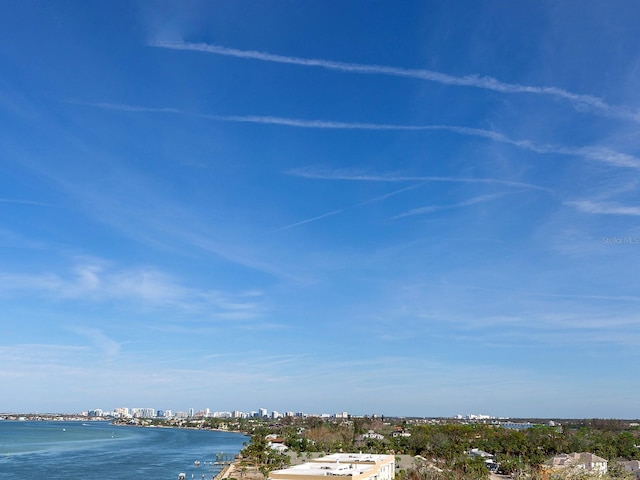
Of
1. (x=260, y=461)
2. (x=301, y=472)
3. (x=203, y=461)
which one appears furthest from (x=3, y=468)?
(x=301, y=472)

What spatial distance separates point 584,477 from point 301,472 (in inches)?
467

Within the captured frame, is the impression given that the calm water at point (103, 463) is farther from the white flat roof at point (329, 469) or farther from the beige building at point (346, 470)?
the white flat roof at point (329, 469)

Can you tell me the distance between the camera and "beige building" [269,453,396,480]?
875 inches

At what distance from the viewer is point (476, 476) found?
27.4 meters

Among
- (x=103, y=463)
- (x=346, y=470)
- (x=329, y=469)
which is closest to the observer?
(x=346, y=470)

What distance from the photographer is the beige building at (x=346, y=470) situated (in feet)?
72.9

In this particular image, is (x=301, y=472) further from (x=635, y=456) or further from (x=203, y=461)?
(x=635, y=456)

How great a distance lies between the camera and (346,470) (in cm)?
2319

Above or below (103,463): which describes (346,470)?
above

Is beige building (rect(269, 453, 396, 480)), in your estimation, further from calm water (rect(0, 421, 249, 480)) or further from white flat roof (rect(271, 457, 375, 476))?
calm water (rect(0, 421, 249, 480))

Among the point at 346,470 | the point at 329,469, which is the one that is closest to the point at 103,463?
the point at 329,469

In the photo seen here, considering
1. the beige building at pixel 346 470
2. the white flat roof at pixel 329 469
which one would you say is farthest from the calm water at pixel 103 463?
the white flat roof at pixel 329 469

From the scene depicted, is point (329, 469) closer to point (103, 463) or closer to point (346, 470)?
point (346, 470)

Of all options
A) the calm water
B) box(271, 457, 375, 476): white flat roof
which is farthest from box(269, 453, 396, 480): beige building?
the calm water
